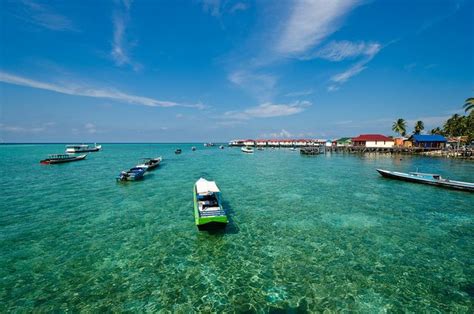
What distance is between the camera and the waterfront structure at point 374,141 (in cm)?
8919

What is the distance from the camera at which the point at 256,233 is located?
50.4 feet

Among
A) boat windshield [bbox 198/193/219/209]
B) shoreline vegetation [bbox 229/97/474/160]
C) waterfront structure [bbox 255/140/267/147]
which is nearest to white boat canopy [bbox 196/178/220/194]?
boat windshield [bbox 198/193/219/209]

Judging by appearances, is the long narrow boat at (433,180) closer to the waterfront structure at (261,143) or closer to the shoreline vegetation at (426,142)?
the shoreline vegetation at (426,142)

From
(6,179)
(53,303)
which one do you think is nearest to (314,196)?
(53,303)

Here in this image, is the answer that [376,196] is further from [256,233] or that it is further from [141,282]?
[141,282]

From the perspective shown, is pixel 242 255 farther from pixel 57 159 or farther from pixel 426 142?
pixel 426 142

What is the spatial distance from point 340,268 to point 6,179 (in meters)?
48.6

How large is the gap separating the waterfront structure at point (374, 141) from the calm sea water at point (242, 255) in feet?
252

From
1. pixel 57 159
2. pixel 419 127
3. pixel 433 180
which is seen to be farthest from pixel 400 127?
pixel 57 159

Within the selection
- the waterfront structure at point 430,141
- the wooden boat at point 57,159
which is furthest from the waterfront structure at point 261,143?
the wooden boat at point 57,159

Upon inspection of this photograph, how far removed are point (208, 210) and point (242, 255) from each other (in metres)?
4.06

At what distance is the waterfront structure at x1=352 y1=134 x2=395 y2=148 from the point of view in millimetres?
89188

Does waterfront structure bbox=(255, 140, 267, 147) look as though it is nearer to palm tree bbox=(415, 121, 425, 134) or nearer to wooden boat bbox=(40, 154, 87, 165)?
palm tree bbox=(415, 121, 425, 134)

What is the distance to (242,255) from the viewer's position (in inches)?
493
